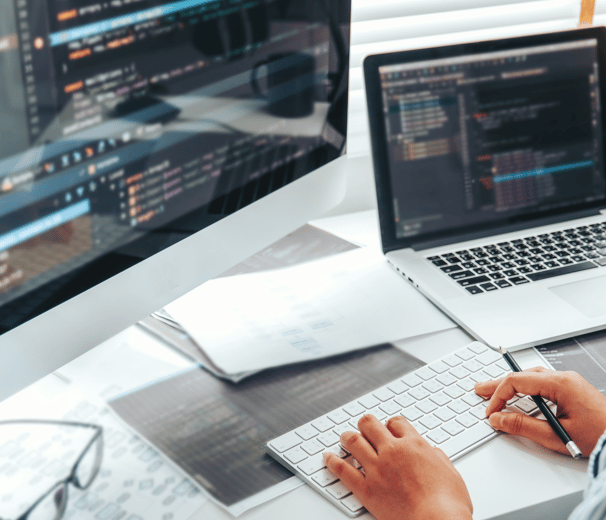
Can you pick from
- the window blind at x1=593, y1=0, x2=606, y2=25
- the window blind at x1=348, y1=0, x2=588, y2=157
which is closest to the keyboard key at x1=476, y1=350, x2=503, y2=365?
the window blind at x1=348, y1=0, x2=588, y2=157

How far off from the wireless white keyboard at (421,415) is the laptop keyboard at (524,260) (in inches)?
6.5

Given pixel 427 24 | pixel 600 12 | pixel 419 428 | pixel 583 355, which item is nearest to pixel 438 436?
pixel 419 428

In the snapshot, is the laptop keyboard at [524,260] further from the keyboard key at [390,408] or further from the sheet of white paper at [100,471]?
the sheet of white paper at [100,471]

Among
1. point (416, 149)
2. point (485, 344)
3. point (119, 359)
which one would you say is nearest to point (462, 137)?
point (416, 149)

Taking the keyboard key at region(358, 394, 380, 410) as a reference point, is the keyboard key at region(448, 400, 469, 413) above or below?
below

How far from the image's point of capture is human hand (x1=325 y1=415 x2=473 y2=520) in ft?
1.60

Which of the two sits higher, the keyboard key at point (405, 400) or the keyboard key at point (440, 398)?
the keyboard key at point (405, 400)

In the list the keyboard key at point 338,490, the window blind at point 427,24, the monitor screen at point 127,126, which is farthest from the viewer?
the window blind at point 427,24

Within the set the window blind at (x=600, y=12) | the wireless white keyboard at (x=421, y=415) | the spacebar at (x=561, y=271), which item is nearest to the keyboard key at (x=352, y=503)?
the wireless white keyboard at (x=421, y=415)

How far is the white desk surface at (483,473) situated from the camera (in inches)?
19.3

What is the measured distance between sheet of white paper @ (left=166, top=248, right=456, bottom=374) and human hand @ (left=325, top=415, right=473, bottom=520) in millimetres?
161

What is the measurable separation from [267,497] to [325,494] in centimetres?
5

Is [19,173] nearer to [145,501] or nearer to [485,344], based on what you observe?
[145,501]

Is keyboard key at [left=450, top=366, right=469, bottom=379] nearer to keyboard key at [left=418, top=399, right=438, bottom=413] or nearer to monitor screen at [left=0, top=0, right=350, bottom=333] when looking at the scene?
keyboard key at [left=418, top=399, right=438, bottom=413]
